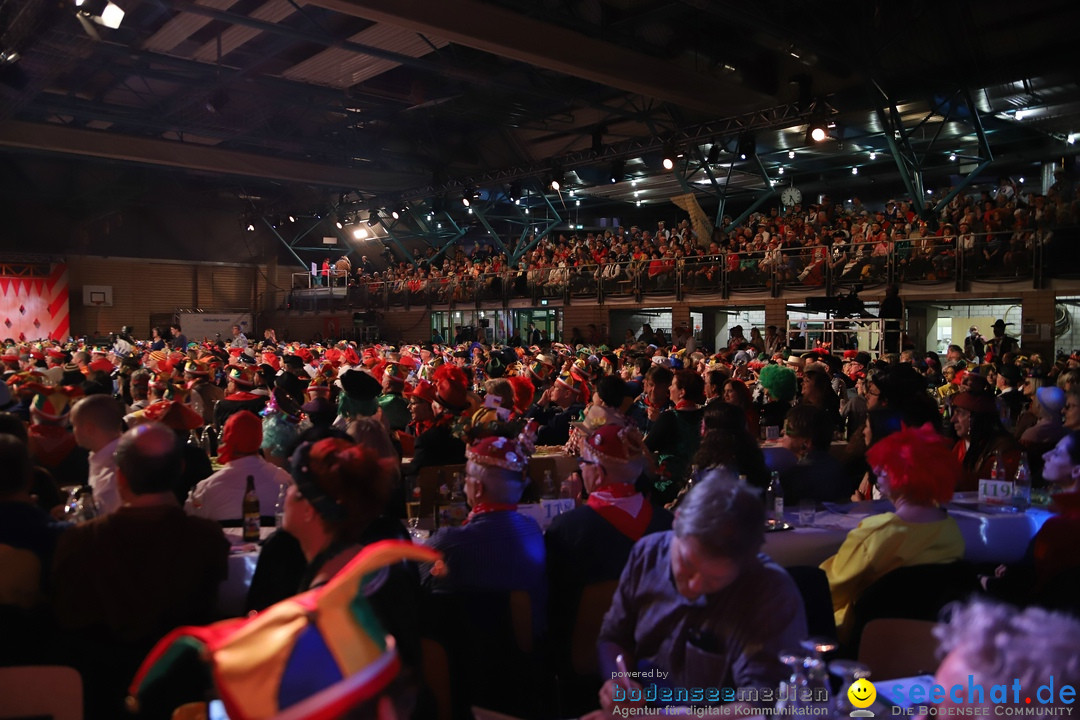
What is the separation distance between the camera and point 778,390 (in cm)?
772

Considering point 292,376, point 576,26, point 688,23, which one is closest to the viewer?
point 292,376

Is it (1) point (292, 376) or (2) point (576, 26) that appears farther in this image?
(2) point (576, 26)

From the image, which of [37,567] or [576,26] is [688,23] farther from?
[37,567]

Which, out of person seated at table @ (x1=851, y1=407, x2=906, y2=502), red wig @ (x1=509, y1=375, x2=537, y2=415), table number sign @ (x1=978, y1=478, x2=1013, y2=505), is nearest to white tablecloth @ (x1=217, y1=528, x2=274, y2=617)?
red wig @ (x1=509, y1=375, x2=537, y2=415)

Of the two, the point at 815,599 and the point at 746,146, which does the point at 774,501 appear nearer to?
the point at 815,599

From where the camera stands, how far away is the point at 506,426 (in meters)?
5.26

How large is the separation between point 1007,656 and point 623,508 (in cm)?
220

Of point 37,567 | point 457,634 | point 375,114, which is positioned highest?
point 375,114

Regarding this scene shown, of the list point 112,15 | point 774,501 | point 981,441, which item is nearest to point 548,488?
point 774,501

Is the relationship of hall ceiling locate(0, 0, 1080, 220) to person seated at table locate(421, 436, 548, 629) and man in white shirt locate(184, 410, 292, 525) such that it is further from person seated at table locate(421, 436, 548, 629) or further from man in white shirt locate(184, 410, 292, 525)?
person seated at table locate(421, 436, 548, 629)

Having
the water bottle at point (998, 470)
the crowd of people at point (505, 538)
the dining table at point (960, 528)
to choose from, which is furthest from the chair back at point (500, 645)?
the water bottle at point (998, 470)

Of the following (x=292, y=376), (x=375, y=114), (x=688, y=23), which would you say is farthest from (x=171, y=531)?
(x=375, y=114)

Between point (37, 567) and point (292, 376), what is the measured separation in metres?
6.35

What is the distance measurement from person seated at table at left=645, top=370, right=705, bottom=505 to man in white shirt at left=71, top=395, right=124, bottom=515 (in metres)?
3.37
